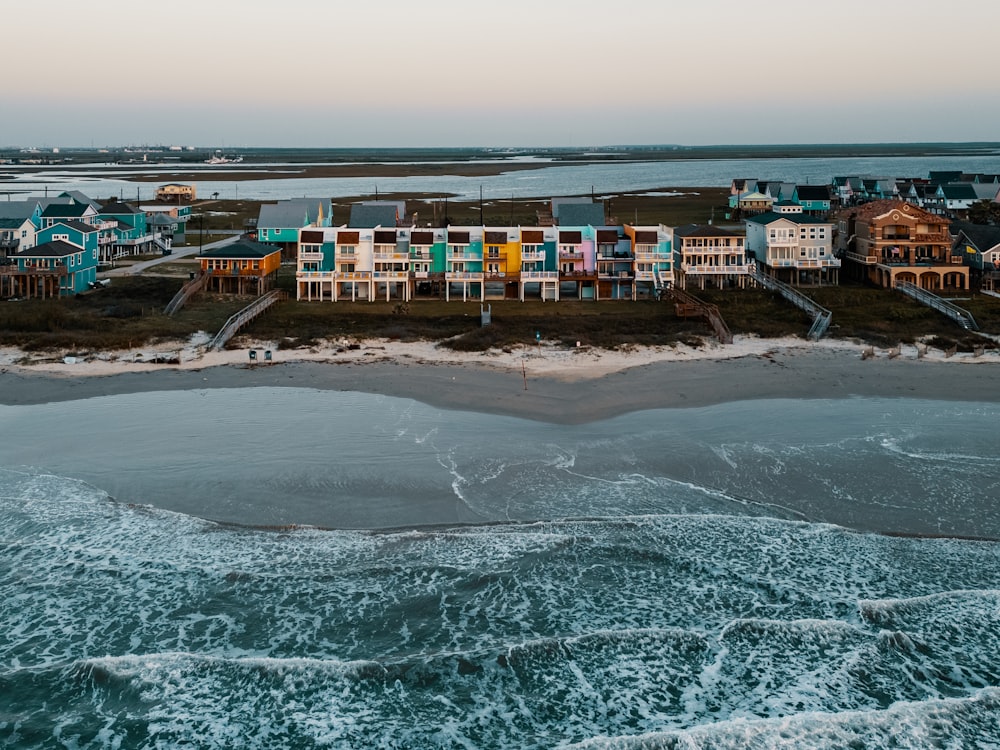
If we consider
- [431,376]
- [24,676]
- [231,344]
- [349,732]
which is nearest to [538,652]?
[349,732]

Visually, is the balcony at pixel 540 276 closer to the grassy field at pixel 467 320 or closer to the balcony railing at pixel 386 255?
the grassy field at pixel 467 320

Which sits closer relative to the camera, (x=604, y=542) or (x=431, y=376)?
(x=604, y=542)

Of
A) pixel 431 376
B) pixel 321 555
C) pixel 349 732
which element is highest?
pixel 431 376

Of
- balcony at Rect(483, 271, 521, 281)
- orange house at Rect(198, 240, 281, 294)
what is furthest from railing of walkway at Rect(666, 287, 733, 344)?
orange house at Rect(198, 240, 281, 294)

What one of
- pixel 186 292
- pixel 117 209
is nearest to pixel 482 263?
pixel 186 292

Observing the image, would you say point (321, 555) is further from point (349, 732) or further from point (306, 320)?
point (306, 320)

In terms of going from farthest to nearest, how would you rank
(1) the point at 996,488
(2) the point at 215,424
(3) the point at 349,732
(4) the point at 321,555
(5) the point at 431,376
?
(5) the point at 431,376
(2) the point at 215,424
(1) the point at 996,488
(4) the point at 321,555
(3) the point at 349,732

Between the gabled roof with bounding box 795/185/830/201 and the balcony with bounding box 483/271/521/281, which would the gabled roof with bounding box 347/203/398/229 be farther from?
the gabled roof with bounding box 795/185/830/201

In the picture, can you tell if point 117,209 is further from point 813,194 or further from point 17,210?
point 813,194
